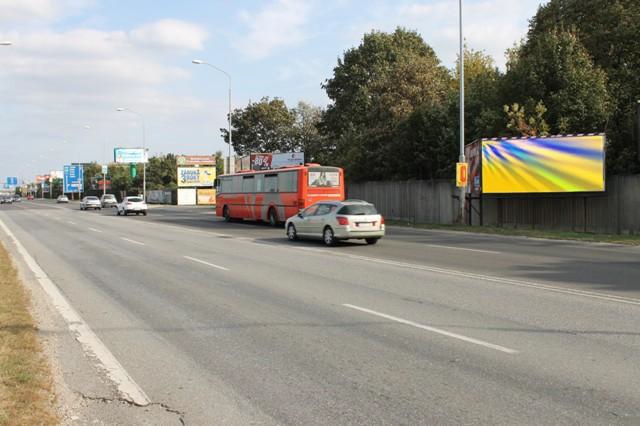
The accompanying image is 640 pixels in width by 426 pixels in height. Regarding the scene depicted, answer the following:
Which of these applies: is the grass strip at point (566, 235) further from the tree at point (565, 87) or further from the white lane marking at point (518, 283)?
the white lane marking at point (518, 283)

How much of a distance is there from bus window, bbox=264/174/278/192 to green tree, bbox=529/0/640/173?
13.8 metres

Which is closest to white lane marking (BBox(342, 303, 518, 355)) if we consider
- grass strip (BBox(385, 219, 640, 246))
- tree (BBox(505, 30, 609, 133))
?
grass strip (BBox(385, 219, 640, 246))

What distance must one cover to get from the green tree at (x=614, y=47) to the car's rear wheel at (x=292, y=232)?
1467 centimetres

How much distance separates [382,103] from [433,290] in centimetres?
3245

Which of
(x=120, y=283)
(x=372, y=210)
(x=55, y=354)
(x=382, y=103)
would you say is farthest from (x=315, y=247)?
(x=382, y=103)

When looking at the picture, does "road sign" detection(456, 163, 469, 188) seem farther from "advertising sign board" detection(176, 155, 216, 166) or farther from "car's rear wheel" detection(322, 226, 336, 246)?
"advertising sign board" detection(176, 155, 216, 166)

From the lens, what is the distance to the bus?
28062 millimetres

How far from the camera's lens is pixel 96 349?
675 cm

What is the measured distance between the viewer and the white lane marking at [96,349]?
5258mm

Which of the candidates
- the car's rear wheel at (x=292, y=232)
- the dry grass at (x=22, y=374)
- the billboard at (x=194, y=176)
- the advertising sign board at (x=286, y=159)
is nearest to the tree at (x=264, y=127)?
the billboard at (x=194, y=176)

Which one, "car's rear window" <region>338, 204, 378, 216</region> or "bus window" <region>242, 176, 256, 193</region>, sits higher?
"bus window" <region>242, 176, 256, 193</region>

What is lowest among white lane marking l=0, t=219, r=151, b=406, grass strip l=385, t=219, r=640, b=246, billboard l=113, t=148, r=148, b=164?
white lane marking l=0, t=219, r=151, b=406

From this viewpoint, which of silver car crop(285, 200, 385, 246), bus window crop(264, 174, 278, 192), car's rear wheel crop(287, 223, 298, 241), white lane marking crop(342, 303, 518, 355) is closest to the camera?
white lane marking crop(342, 303, 518, 355)

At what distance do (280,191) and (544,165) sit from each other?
1217 cm
